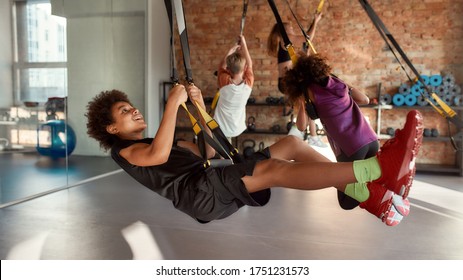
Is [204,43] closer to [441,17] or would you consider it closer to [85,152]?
[85,152]

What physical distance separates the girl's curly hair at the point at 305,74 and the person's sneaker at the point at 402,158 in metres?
0.59

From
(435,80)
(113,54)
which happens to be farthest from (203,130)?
(435,80)

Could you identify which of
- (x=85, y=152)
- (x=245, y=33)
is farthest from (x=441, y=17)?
(x=85, y=152)

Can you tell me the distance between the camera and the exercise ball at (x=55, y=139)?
15.1 feet

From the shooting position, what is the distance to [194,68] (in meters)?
7.61

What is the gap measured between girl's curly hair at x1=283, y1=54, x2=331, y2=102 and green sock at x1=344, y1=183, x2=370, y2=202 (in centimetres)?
Answer: 62

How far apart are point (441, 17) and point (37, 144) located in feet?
20.8

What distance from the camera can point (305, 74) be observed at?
223 cm

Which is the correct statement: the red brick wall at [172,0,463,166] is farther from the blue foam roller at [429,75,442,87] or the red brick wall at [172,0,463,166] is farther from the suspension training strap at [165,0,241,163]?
the suspension training strap at [165,0,241,163]

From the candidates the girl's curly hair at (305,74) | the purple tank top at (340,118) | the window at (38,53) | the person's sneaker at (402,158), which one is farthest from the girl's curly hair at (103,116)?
the window at (38,53)

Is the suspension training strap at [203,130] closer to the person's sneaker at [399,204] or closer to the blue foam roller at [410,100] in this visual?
the person's sneaker at [399,204]

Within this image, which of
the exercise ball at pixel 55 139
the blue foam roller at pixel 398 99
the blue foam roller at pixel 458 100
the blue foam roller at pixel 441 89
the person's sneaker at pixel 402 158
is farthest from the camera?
the blue foam roller at pixel 398 99

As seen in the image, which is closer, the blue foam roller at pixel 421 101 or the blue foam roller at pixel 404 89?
the blue foam roller at pixel 421 101

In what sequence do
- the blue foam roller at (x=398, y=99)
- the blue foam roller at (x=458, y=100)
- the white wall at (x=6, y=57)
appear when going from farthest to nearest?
the blue foam roller at (x=398, y=99)
the blue foam roller at (x=458, y=100)
the white wall at (x=6, y=57)
